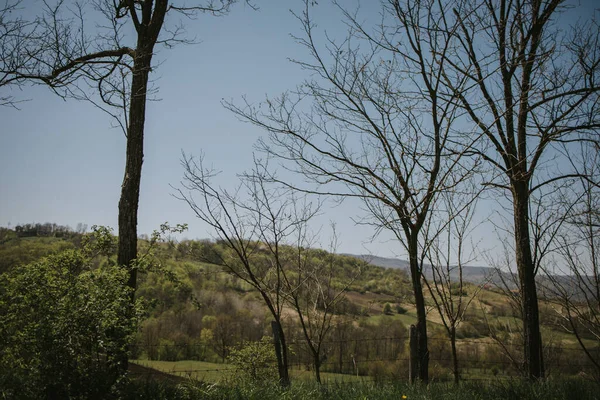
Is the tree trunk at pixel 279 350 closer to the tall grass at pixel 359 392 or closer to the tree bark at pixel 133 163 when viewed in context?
the tall grass at pixel 359 392

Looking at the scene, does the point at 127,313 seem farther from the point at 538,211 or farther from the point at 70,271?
the point at 538,211

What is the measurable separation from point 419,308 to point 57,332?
4.42 metres

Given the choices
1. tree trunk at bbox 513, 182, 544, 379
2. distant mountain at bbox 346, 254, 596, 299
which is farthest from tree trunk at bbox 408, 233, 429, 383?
tree trunk at bbox 513, 182, 544, 379

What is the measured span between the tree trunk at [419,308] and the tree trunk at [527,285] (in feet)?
6.33

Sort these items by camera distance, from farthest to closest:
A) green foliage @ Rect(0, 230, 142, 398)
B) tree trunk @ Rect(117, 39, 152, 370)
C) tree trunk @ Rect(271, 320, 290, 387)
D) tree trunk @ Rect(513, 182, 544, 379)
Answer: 1. tree trunk @ Rect(513, 182, 544, 379)
2. tree trunk @ Rect(271, 320, 290, 387)
3. tree trunk @ Rect(117, 39, 152, 370)
4. green foliage @ Rect(0, 230, 142, 398)

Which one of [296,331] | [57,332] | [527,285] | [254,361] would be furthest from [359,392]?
[296,331]

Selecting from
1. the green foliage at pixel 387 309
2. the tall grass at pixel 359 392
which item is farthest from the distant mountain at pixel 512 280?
the green foliage at pixel 387 309

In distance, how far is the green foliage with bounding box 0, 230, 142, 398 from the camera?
3.46 m

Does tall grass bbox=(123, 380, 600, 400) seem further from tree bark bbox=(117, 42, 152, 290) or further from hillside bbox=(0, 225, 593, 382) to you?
hillside bbox=(0, 225, 593, 382)

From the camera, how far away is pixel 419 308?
5.61 meters

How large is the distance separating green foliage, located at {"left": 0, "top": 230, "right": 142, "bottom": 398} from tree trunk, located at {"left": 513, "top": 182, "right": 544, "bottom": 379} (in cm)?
602

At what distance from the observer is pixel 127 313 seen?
4031 mm

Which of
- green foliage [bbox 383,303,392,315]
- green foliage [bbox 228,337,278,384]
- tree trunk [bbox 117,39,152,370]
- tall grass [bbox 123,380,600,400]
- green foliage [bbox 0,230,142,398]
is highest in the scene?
tree trunk [bbox 117,39,152,370]

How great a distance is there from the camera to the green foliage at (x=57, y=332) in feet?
11.3
